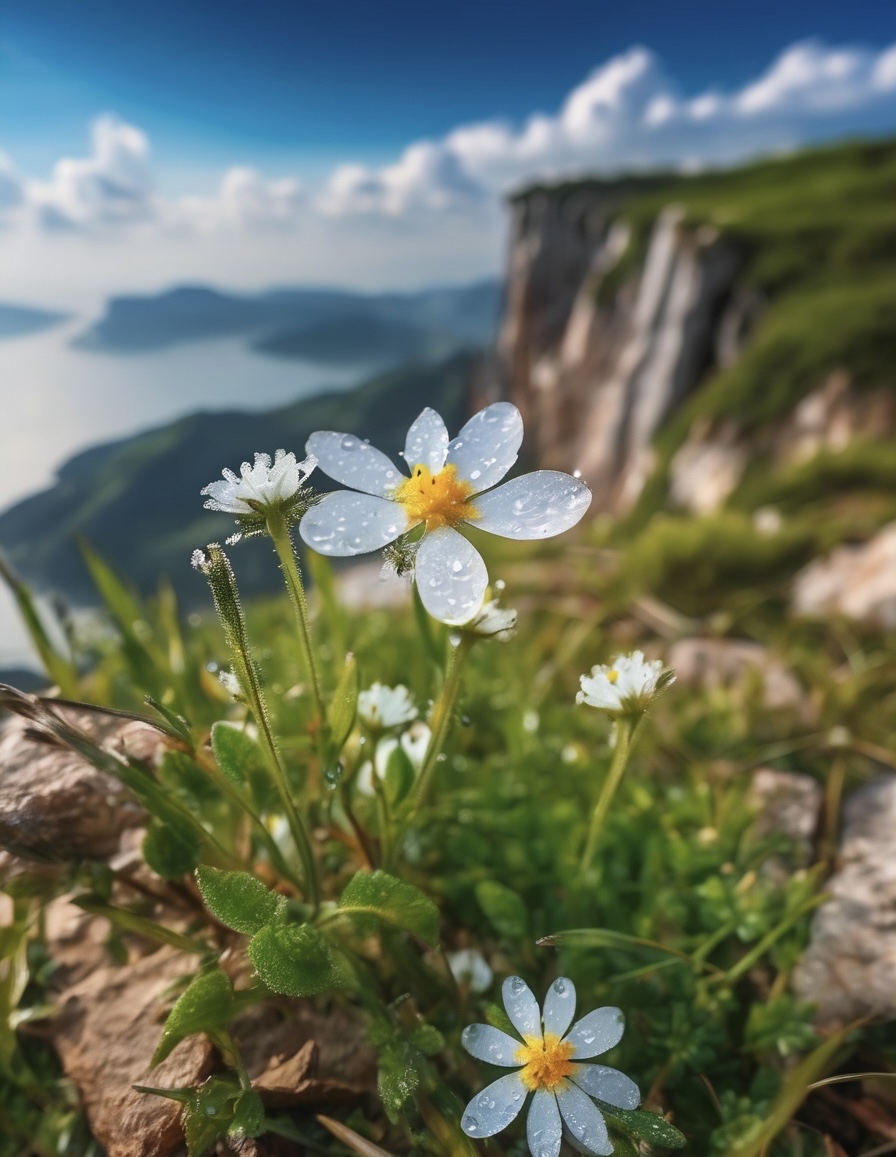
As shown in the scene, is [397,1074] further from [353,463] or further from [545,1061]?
[353,463]

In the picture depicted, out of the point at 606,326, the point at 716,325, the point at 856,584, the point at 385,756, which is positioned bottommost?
the point at 856,584

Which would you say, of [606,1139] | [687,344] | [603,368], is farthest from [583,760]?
[603,368]

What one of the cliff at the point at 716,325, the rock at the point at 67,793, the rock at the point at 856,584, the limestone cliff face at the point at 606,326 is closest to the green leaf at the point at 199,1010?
the rock at the point at 67,793

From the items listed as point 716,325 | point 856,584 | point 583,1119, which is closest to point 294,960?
point 583,1119

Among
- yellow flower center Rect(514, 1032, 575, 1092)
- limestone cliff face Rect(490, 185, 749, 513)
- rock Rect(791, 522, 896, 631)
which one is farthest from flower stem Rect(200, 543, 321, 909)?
limestone cliff face Rect(490, 185, 749, 513)

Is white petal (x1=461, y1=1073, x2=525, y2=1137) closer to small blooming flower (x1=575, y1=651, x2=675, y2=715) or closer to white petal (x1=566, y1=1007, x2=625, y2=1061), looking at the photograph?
white petal (x1=566, y1=1007, x2=625, y2=1061)

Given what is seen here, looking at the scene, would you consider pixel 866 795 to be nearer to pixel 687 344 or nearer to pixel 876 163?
pixel 687 344

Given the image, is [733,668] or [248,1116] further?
[733,668]
